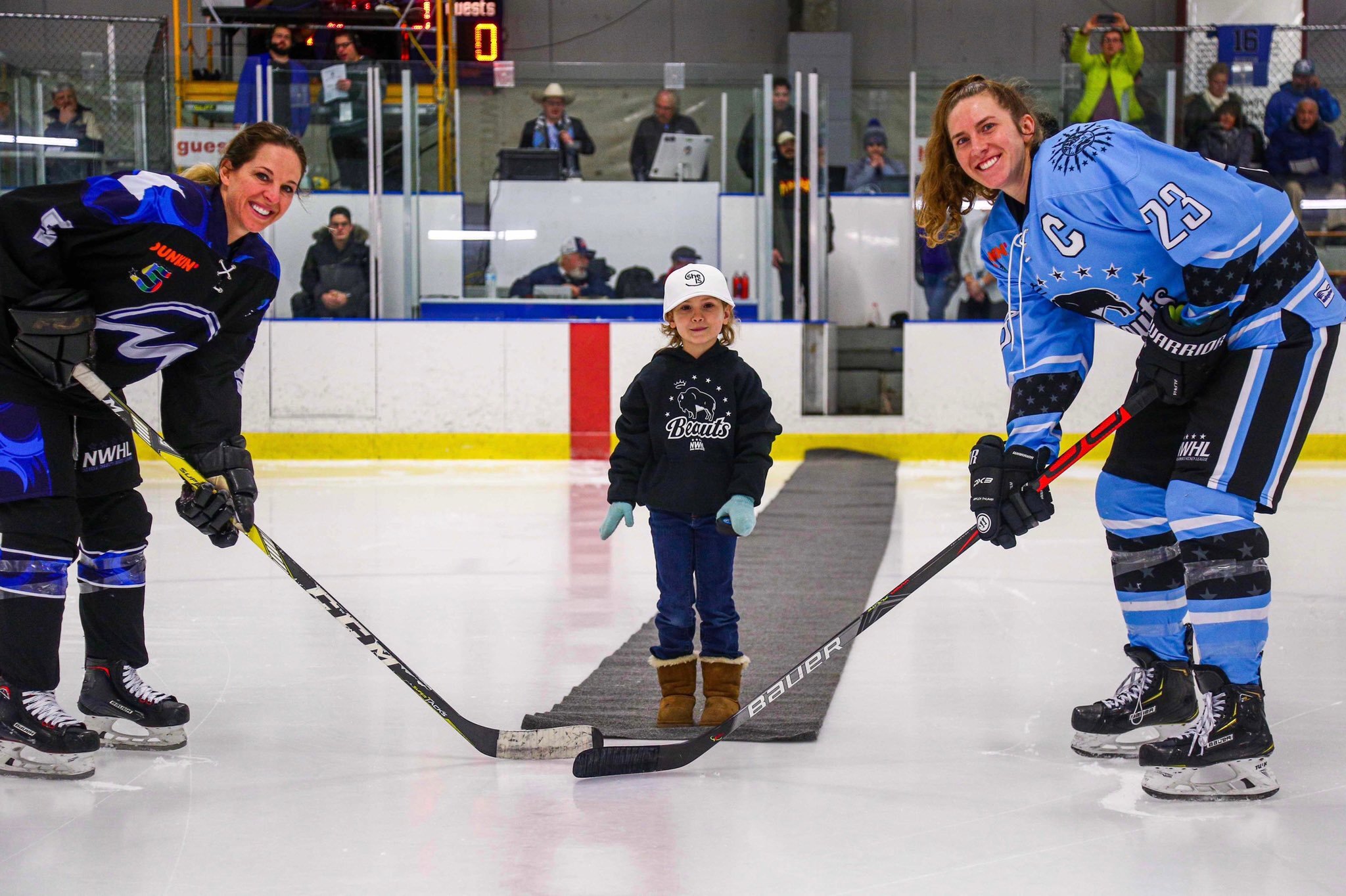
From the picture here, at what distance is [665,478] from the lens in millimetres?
2502

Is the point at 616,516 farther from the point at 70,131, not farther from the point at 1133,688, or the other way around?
the point at 70,131

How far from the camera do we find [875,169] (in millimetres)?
8344

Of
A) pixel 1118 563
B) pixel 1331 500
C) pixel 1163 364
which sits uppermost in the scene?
pixel 1163 364

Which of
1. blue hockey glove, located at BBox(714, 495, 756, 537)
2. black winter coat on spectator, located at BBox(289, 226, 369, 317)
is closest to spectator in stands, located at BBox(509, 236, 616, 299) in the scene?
black winter coat on spectator, located at BBox(289, 226, 369, 317)

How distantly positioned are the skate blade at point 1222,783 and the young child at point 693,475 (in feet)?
2.47

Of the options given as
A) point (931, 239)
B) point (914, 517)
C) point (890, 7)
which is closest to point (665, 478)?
point (931, 239)

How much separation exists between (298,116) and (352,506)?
3140 millimetres

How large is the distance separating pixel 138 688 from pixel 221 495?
0.43 m

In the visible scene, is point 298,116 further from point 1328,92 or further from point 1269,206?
point 1269,206

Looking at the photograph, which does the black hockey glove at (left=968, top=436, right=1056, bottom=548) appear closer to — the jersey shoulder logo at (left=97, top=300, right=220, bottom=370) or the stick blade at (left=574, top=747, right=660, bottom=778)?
the stick blade at (left=574, top=747, right=660, bottom=778)

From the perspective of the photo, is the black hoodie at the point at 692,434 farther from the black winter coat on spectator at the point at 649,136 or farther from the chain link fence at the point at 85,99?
the chain link fence at the point at 85,99

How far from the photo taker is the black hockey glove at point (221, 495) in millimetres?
2225

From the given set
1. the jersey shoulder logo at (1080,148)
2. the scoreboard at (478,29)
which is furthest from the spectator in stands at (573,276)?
the jersey shoulder logo at (1080,148)

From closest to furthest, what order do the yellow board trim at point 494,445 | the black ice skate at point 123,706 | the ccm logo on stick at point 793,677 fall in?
the ccm logo on stick at point 793,677 → the black ice skate at point 123,706 → the yellow board trim at point 494,445
